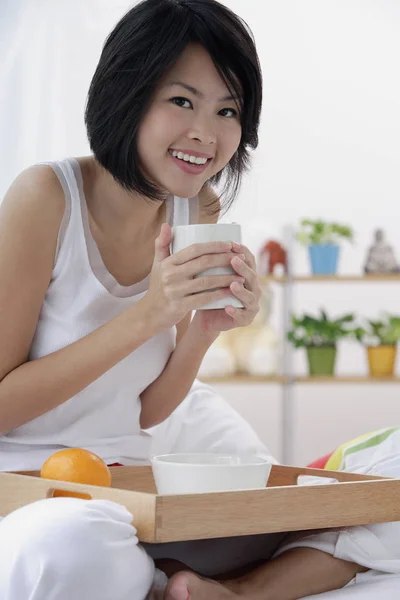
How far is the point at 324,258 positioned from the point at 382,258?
Result: 279 millimetres

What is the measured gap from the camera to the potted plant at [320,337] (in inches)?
157

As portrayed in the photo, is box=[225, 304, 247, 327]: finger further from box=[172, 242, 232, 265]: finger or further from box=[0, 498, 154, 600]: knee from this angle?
box=[0, 498, 154, 600]: knee

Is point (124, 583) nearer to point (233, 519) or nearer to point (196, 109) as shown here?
point (233, 519)

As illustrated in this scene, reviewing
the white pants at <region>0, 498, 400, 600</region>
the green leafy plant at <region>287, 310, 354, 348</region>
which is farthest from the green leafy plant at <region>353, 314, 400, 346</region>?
the white pants at <region>0, 498, 400, 600</region>

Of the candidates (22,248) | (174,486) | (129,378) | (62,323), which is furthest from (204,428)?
(174,486)

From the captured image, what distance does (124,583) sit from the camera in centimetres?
108

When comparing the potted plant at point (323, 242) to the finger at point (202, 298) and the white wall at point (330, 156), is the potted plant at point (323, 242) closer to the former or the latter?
the white wall at point (330, 156)

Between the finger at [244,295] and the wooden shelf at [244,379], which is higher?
the finger at [244,295]

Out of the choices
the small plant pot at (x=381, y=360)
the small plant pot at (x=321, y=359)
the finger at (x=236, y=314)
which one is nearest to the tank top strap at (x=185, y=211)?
the finger at (x=236, y=314)

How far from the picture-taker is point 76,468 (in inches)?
49.1

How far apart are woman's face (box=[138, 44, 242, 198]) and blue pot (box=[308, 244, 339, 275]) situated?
2.62 m

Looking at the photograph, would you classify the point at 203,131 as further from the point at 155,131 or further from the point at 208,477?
the point at 208,477

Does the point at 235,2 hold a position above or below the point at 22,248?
above

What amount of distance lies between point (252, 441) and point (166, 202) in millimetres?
606
